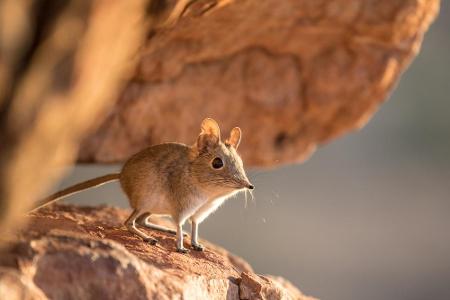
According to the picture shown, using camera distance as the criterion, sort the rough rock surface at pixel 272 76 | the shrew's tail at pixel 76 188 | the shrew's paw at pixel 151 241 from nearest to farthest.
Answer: the shrew's paw at pixel 151 241, the shrew's tail at pixel 76 188, the rough rock surface at pixel 272 76

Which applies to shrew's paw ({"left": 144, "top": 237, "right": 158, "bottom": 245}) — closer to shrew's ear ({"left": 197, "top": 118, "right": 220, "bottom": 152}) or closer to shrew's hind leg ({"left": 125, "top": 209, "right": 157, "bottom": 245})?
shrew's hind leg ({"left": 125, "top": 209, "right": 157, "bottom": 245})

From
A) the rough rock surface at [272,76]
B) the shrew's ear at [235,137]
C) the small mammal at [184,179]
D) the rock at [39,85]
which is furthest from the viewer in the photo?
the rough rock surface at [272,76]

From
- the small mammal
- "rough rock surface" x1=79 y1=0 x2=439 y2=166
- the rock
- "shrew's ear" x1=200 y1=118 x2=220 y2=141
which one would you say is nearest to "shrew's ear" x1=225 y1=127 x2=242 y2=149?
the small mammal

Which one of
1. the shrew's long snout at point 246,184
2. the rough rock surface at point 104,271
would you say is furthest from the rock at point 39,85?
the shrew's long snout at point 246,184

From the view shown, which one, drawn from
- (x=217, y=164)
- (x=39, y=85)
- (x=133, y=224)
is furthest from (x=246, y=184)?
(x=39, y=85)

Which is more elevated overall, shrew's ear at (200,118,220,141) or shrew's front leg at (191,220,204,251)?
shrew's ear at (200,118,220,141)

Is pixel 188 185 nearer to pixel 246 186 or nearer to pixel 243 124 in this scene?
pixel 246 186

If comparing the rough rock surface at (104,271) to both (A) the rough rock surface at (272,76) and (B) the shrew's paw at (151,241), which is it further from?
(A) the rough rock surface at (272,76)
